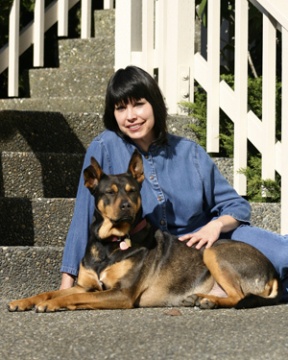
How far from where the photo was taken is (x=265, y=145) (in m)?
5.97

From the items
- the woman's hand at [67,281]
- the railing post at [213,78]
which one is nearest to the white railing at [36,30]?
the railing post at [213,78]

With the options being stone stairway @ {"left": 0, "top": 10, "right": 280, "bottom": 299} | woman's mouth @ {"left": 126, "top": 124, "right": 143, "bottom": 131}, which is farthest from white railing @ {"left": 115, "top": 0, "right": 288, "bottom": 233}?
woman's mouth @ {"left": 126, "top": 124, "right": 143, "bottom": 131}

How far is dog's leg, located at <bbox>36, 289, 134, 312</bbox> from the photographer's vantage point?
450 centimetres

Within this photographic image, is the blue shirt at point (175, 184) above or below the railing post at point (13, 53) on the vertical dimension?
below

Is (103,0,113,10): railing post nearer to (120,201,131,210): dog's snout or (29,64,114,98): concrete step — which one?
(29,64,114,98): concrete step

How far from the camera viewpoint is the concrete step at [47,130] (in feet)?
21.0

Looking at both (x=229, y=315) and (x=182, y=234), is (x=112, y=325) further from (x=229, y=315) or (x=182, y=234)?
(x=182, y=234)

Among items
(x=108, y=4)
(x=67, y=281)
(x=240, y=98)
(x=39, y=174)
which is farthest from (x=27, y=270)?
(x=108, y=4)

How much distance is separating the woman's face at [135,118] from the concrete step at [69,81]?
2.27m

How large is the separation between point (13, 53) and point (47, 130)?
1048 mm

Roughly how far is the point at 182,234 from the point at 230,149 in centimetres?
134

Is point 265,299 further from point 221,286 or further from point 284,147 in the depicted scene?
point 284,147

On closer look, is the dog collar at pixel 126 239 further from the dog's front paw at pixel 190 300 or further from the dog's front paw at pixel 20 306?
the dog's front paw at pixel 20 306

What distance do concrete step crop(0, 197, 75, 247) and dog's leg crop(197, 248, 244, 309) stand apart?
1.08m
